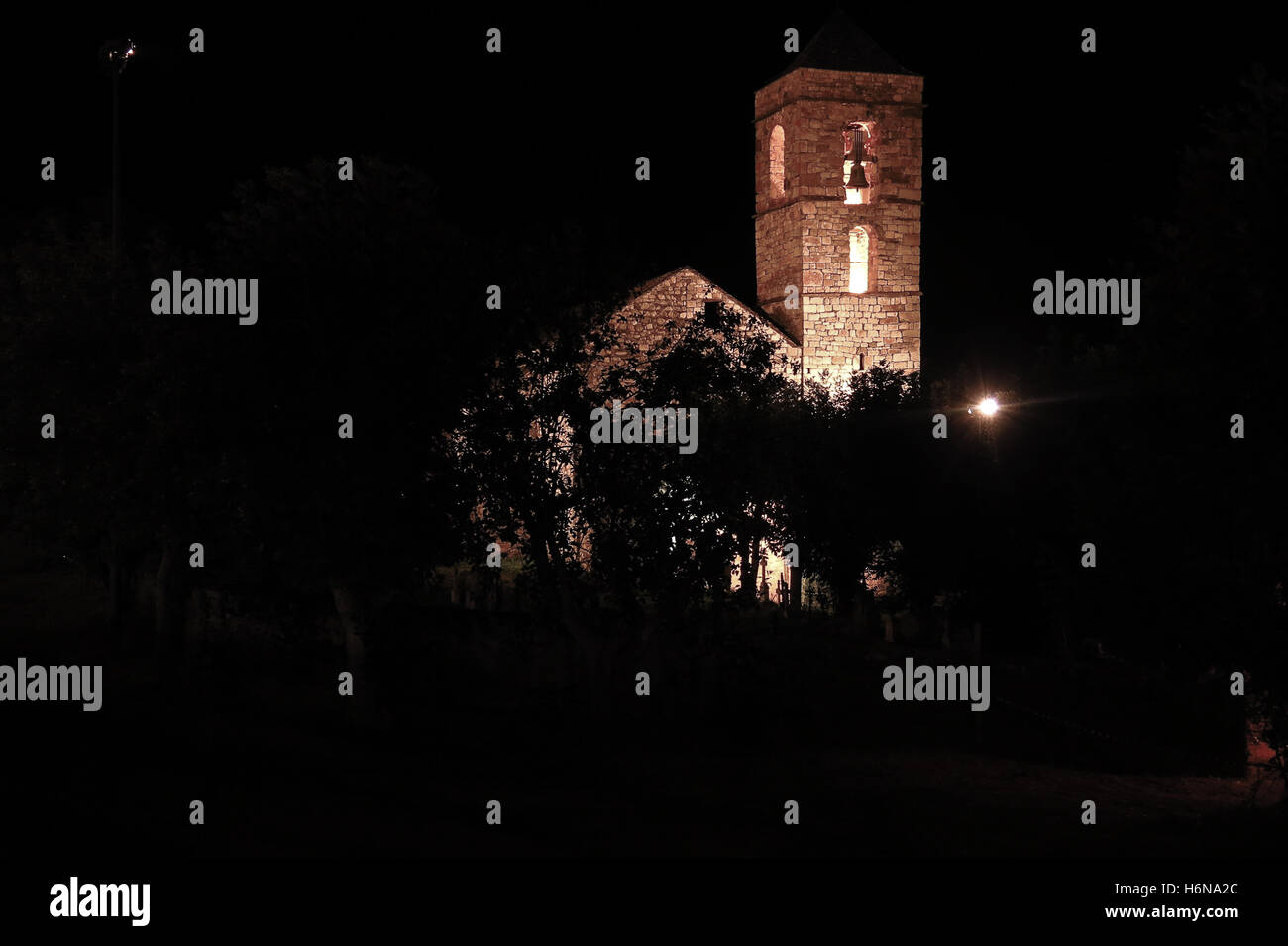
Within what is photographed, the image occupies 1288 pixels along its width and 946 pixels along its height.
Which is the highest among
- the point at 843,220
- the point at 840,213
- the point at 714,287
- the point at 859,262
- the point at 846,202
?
the point at 846,202

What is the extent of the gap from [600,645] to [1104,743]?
7.98m

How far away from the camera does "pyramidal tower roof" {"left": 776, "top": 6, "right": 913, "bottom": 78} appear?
137 feet

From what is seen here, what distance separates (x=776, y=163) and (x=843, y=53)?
3799 millimetres

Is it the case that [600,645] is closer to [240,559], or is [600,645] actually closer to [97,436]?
[240,559]

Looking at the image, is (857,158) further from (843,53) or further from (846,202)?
(843,53)

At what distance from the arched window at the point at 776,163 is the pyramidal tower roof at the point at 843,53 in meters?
1.93

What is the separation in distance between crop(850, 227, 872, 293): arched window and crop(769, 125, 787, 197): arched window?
2666 mm

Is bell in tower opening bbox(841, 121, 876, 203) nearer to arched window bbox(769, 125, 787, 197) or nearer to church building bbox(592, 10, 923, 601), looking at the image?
church building bbox(592, 10, 923, 601)

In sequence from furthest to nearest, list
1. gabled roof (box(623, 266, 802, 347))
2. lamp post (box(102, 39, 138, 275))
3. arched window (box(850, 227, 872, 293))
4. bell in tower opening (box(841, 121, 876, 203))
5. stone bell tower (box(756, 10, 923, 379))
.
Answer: arched window (box(850, 227, 872, 293)) < bell in tower opening (box(841, 121, 876, 203)) < stone bell tower (box(756, 10, 923, 379)) < gabled roof (box(623, 266, 802, 347)) < lamp post (box(102, 39, 138, 275))

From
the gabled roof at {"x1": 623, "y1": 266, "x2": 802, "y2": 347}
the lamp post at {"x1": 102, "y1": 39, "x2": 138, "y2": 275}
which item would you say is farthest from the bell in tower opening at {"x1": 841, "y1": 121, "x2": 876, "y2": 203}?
the lamp post at {"x1": 102, "y1": 39, "x2": 138, "y2": 275}

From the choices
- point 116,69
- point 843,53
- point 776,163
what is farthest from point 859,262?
point 116,69

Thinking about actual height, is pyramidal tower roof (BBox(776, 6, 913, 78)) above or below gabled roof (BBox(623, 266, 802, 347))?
above

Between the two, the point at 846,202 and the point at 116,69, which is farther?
the point at 846,202

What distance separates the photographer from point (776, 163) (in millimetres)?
43469
